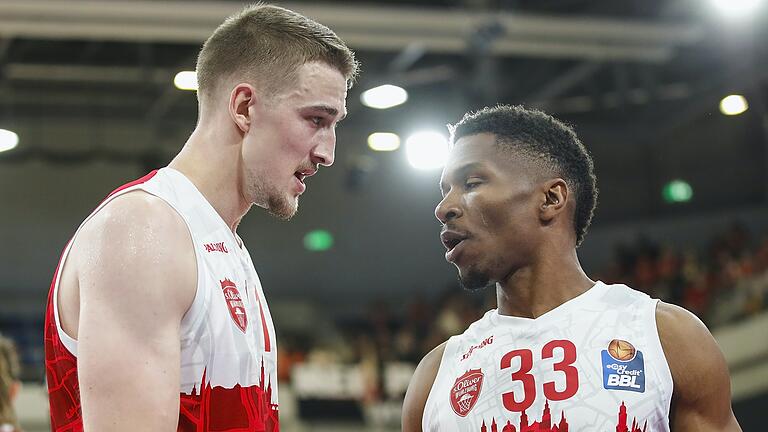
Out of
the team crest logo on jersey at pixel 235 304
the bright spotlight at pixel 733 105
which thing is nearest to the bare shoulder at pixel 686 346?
the team crest logo on jersey at pixel 235 304

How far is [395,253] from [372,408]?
17.7ft

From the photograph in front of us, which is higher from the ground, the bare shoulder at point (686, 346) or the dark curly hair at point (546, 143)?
the dark curly hair at point (546, 143)

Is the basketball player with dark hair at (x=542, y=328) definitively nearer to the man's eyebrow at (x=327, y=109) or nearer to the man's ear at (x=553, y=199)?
the man's ear at (x=553, y=199)

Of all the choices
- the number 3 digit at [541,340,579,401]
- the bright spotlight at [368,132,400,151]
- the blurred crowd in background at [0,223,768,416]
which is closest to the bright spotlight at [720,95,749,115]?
the blurred crowd in background at [0,223,768,416]

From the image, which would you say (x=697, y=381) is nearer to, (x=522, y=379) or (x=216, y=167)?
(x=522, y=379)

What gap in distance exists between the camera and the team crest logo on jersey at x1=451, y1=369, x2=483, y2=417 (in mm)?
2520

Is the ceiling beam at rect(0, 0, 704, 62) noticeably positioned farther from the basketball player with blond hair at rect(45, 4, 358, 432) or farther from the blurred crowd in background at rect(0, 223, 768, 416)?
the basketball player with blond hair at rect(45, 4, 358, 432)

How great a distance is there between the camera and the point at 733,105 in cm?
1430

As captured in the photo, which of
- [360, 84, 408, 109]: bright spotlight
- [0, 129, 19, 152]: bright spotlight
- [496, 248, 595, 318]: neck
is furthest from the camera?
[0, 129, 19, 152]: bright spotlight

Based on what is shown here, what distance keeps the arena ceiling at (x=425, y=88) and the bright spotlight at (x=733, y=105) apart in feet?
0.49

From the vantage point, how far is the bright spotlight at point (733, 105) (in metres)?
14.0

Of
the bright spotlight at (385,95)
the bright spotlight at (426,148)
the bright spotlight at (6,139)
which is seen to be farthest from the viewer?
the bright spotlight at (6,139)

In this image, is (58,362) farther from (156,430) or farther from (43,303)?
(43,303)

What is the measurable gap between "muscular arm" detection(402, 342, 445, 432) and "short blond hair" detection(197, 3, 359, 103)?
88cm
